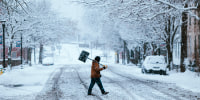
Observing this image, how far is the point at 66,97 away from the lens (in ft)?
32.0

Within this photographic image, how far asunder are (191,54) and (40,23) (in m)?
18.4

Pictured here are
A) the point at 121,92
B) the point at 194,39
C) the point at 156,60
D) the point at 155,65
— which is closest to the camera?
the point at 121,92

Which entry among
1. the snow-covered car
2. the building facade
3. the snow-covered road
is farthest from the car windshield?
the snow-covered road

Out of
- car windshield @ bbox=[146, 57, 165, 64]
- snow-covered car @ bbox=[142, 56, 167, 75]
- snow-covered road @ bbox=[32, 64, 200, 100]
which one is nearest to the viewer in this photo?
snow-covered road @ bbox=[32, 64, 200, 100]

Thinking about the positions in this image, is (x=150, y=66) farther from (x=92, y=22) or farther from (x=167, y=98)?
(x=92, y=22)

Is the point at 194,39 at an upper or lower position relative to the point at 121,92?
upper

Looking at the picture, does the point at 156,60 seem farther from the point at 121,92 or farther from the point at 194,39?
the point at 121,92

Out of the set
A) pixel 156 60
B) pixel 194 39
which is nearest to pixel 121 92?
pixel 156 60

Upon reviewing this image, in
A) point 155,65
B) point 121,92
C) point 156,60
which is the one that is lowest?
point 121,92

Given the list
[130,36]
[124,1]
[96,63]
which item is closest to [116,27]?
[130,36]

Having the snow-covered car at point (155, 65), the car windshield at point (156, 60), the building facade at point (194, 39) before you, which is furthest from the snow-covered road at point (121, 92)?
the building facade at point (194, 39)

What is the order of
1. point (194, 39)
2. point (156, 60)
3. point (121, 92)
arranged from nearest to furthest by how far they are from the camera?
point (121, 92) < point (156, 60) < point (194, 39)

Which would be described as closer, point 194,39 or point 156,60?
point 156,60

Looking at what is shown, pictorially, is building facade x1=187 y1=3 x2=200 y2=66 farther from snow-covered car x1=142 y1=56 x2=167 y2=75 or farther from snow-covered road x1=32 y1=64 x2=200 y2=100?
snow-covered road x1=32 y1=64 x2=200 y2=100
